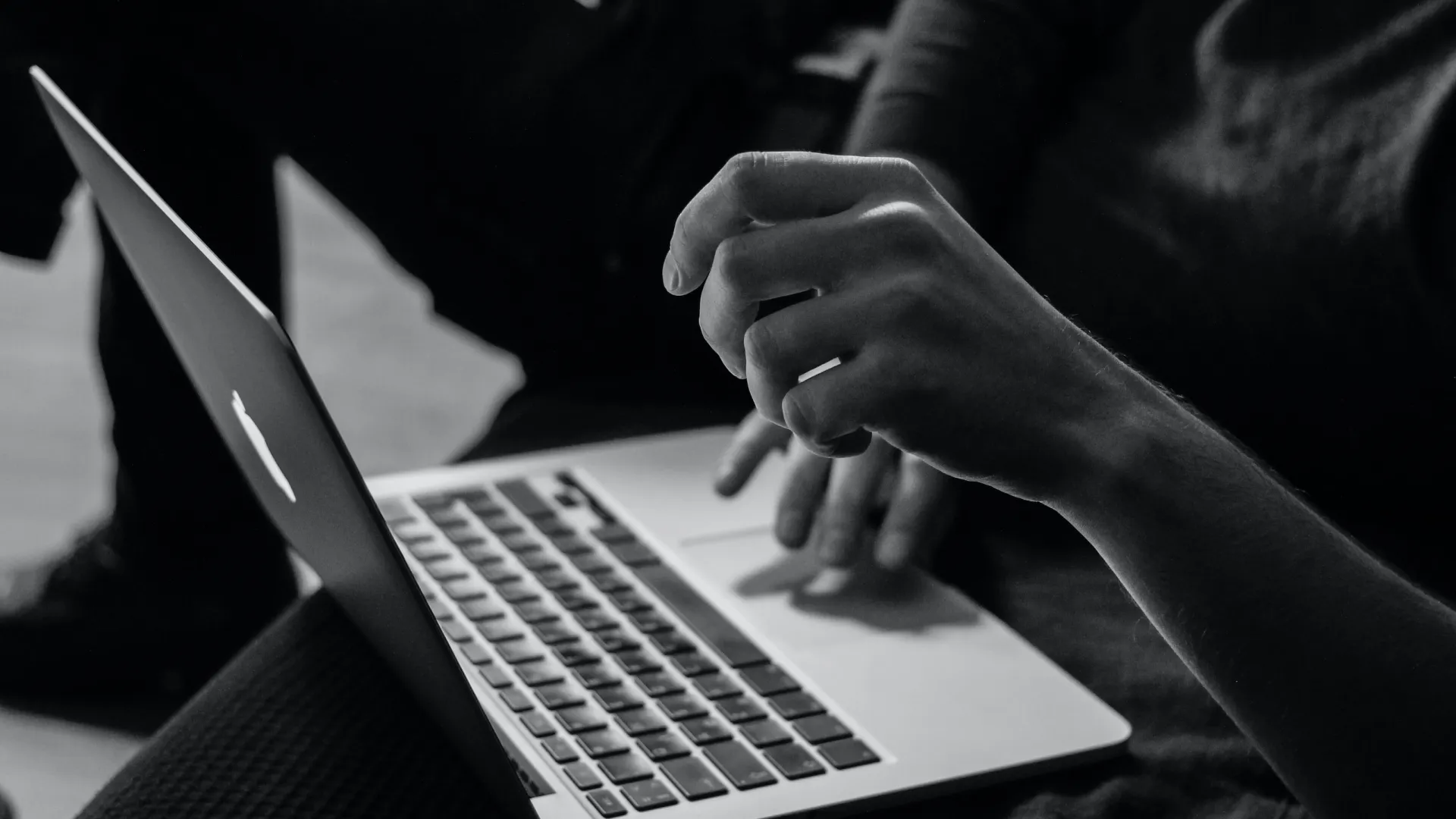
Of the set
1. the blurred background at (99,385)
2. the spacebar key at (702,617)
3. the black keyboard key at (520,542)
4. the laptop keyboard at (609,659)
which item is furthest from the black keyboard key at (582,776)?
the blurred background at (99,385)

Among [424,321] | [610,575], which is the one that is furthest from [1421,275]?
[424,321]

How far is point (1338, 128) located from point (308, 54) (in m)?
0.68

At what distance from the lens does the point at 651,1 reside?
→ 3.55 ft

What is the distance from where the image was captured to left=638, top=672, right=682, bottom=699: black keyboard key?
0.65 m

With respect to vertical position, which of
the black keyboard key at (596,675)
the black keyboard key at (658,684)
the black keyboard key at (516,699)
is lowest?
the black keyboard key at (516,699)

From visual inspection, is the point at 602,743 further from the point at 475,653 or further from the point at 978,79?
the point at 978,79

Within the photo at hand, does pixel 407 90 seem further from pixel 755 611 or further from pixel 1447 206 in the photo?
pixel 1447 206

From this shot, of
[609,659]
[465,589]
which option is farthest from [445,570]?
[609,659]

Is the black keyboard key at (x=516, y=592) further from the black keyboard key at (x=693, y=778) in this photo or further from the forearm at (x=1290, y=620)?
the forearm at (x=1290, y=620)

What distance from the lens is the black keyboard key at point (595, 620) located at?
70cm

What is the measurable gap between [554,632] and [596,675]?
0.15 feet

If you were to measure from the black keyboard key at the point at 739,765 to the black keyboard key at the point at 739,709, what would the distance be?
0.02 metres

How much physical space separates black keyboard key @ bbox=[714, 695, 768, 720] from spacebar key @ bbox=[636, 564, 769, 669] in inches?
1.2

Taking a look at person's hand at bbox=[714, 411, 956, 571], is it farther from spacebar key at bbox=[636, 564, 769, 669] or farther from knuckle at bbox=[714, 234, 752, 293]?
knuckle at bbox=[714, 234, 752, 293]
